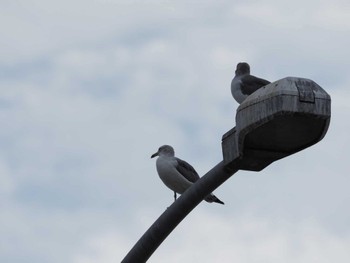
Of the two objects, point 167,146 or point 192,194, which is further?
point 167,146

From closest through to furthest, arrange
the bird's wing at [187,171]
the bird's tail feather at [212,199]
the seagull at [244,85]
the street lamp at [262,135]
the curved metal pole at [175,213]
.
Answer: the street lamp at [262,135]
the curved metal pole at [175,213]
the seagull at [244,85]
the bird's tail feather at [212,199]
the bird's wing at [187,171]

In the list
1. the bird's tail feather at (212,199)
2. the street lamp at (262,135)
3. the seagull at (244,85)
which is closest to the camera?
the street lamp at (262,135)

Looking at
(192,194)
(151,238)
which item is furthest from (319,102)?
(151,238)

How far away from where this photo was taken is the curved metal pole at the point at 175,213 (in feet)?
16.9

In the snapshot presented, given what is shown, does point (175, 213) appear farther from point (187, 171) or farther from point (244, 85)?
→ point (187, 171)

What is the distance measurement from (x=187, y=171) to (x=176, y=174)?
22 centimetres

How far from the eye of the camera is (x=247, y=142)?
16.4ft

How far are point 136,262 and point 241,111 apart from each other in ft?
3.63

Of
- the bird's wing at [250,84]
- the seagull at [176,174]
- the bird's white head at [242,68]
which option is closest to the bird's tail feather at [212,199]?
the seagull at [176,174]

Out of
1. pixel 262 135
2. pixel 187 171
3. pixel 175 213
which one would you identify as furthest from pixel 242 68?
pixel 262 135

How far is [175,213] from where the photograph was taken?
5.33 meters

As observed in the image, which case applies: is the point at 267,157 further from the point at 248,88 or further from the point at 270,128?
the point at 248,88

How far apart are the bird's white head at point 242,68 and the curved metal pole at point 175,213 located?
8572 millimetres

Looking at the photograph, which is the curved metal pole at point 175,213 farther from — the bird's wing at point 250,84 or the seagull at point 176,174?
the seagull at point 176,174
